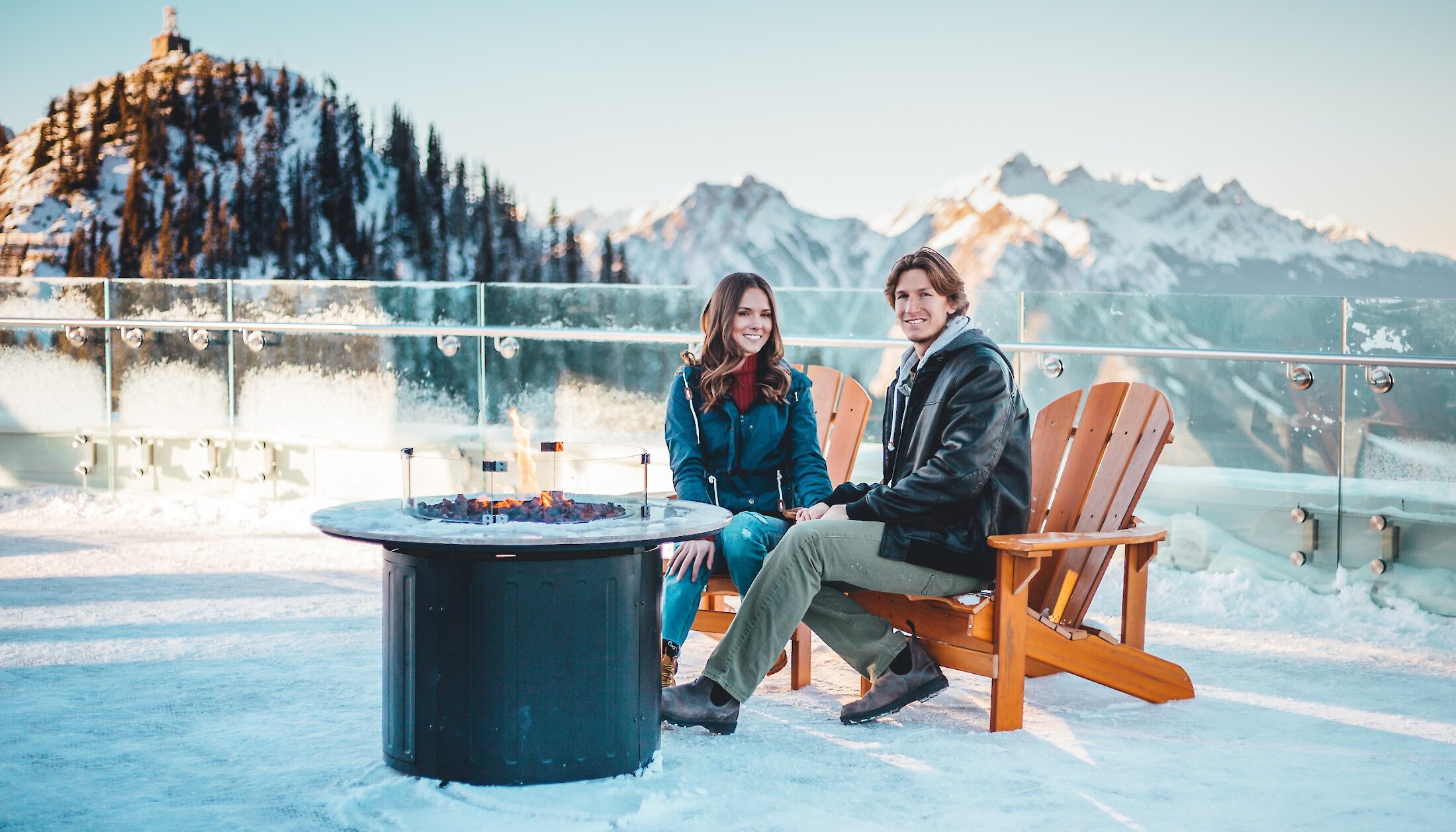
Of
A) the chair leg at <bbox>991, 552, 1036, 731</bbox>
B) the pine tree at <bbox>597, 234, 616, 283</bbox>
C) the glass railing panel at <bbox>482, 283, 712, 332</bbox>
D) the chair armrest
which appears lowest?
the chair leg at <bbox>991, 552, 1036, 731</bbox>

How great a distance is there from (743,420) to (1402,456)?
2.87m

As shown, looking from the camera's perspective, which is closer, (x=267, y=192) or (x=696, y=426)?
(x=696, y=426)

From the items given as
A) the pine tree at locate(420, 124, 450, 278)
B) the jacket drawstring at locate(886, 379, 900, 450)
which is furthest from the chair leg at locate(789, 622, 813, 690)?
the pine tree at locate(420, 124, 450, 278)

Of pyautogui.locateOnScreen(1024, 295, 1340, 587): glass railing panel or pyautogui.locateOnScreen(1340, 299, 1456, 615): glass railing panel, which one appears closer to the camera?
pyautogui.locateOnScreen(1340, 299, 1456, 615): glass railing panel

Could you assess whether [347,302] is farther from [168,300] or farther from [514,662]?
[514,662]

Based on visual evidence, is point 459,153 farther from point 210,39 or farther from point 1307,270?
point 1307,270

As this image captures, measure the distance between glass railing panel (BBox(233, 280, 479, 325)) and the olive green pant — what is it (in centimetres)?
417

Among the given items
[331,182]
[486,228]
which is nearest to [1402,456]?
[486,228]

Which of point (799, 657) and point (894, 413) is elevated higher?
point (894, 413)

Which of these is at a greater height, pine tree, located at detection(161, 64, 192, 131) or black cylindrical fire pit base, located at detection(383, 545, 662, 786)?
pine tree, located at detection(161, 64, 192, 131)

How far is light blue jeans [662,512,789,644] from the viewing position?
10.1 ft

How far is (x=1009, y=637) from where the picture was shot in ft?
9.67

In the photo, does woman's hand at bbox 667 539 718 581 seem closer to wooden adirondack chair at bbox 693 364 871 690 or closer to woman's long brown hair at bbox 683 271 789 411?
woman's long brown hair at bbox 683 271 789 411

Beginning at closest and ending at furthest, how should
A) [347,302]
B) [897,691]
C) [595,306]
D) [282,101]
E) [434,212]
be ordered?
[897,691], [595,306], [347,302], [434,212], [282,101]
